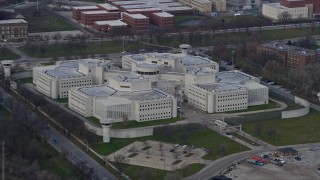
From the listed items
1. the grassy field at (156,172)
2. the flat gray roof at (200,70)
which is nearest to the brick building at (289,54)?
the flat gray roof at (200,70)

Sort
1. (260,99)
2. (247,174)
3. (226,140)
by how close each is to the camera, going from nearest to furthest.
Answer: (247,174), (226,140), (260,99)

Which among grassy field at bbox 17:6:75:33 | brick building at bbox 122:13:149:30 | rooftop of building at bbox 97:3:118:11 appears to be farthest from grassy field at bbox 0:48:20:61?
rooftop of building at bbox 97:3:118:11

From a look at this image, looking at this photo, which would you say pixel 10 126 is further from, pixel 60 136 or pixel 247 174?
pixel 247 174

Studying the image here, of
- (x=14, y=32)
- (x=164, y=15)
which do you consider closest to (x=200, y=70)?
(x=14, y=32)

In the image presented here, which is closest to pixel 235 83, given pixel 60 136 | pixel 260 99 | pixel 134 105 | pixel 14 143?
pixel 260 99

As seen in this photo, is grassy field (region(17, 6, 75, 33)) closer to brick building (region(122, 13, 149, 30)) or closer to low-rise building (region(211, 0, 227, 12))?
brick building (region(122, 13, 149, 30))

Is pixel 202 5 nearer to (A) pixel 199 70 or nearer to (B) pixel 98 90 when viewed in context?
(A) pixel 199 70
